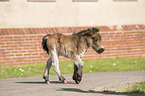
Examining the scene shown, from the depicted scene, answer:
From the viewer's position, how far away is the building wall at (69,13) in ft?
53.9

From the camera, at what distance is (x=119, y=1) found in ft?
59.9

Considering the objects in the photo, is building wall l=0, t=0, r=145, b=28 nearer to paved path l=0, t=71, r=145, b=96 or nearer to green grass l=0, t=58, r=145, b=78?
green grass l=0, t=58, r=145, b=78

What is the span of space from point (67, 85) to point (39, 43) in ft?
19.3

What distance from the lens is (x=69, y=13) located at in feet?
56.9

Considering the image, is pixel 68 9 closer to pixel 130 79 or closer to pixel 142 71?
pixel 142 71

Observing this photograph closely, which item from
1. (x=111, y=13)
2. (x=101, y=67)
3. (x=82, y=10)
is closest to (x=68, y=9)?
(x=82, y=10)

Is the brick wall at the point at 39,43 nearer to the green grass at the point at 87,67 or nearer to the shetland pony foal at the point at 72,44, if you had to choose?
the green grass at the point at 87,67

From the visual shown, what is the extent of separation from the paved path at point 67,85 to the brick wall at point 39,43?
317 cm

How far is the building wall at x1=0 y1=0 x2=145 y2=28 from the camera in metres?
16.4

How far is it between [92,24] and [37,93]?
882 cm

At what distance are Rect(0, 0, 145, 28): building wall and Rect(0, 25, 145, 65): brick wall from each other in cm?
33

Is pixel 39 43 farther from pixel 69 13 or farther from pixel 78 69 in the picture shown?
pixel 78 69

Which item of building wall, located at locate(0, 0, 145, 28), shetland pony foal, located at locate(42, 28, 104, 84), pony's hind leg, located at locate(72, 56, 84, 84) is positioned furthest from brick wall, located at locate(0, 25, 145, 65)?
pony's hind leg, located at locate(72, 56, 84, 84)

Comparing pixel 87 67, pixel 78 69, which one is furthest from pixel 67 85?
pixel 87 67
